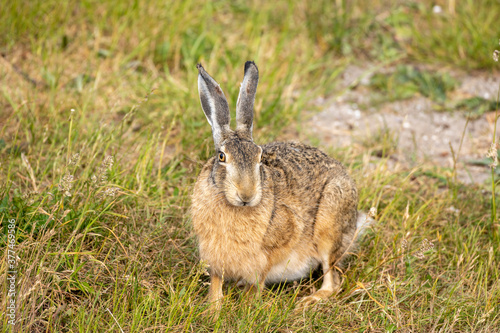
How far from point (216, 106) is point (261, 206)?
77 centimetres

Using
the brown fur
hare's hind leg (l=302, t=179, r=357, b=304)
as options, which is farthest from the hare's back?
hare's hind leg (l=302, t=179, r=357, b=304)

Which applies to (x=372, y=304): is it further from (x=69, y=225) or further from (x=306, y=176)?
(x=69, y=225)

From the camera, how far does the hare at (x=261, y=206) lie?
12.0ft

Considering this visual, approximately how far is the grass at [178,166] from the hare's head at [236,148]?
1.85ft

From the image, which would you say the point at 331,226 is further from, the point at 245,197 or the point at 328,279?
the point at 245,197

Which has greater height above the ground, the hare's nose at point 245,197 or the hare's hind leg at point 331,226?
the hare's nose at point 245,197

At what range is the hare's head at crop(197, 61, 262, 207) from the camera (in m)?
3.46

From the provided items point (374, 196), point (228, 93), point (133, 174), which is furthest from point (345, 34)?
point (133, 174)

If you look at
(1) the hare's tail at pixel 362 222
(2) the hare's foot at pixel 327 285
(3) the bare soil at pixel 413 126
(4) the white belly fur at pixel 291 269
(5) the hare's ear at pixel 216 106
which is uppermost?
(5) the hare's ear at pixel 216 106

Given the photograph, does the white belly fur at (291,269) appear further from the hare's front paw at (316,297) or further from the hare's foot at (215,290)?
the hare's foot at (215,290)

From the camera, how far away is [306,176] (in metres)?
4.23

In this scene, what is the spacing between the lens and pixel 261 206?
3.82 metres

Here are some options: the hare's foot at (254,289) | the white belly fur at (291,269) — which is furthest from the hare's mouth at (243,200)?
the white belly fur at (291,269)

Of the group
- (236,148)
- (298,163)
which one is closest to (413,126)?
(298,163)
